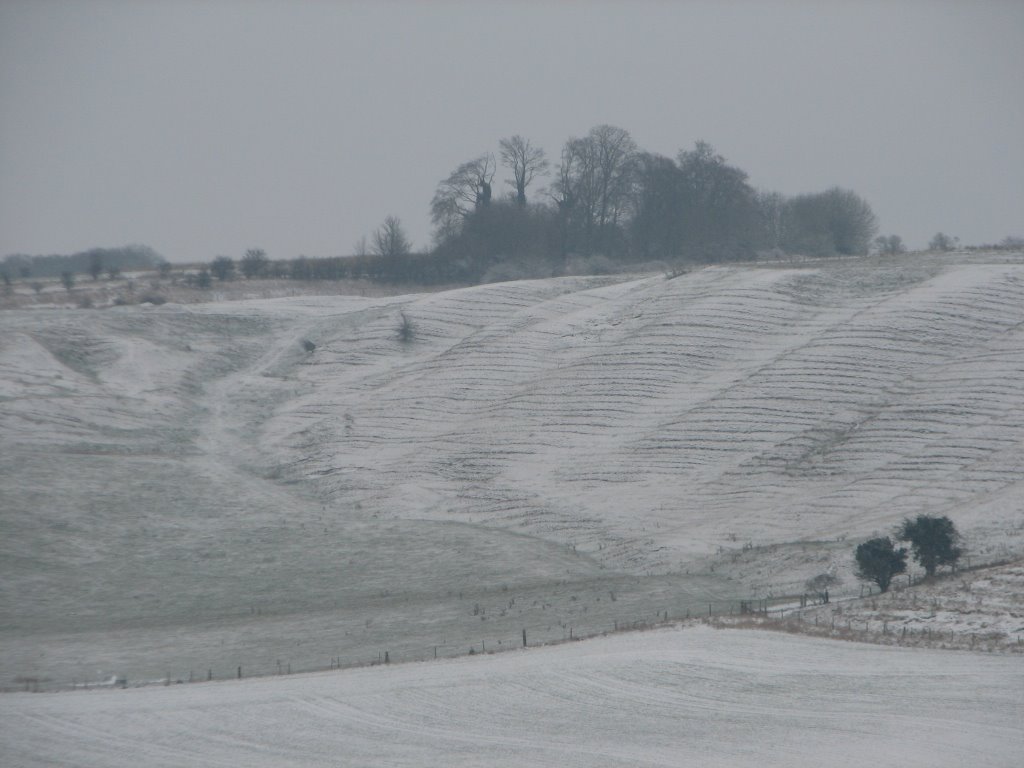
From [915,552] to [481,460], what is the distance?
54.8ft

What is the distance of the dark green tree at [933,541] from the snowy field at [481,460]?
1964 millimetres

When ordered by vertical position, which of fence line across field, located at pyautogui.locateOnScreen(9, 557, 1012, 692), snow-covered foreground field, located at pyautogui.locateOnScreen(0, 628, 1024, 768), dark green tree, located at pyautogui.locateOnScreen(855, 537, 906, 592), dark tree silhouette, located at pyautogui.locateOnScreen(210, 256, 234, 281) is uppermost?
dark tree silhouette, located at pyautogui.locateOnScreen(210, 256, 234, 281)

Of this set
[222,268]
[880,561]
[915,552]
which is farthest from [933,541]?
[222,268]

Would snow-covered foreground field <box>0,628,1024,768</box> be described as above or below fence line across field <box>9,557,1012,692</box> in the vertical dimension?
above

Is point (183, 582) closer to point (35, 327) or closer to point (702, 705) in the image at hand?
point (702, 705)

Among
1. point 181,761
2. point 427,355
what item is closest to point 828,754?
point 181,761

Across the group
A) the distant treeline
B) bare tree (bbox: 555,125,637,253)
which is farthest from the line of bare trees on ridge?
the distant treeline

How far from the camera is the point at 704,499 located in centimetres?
3838

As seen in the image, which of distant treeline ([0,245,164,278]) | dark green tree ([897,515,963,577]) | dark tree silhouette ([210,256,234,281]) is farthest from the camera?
distant treeline ([0,245,164,278])

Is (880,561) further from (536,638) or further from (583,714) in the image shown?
(583,714)

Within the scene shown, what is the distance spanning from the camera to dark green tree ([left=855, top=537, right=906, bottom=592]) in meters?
29.9

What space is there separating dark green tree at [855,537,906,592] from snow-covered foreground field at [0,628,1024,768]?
475cm

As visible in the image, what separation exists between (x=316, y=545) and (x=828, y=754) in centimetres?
2065

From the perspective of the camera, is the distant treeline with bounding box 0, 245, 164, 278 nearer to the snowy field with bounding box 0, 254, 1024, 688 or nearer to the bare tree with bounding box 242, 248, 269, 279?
the bare tree with bounding box 242, 248, 269, 279
